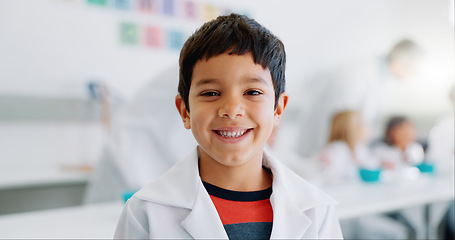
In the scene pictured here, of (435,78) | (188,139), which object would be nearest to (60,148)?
(188,139)

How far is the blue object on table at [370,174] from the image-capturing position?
162cm

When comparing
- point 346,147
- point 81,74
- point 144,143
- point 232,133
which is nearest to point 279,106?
point 232,133

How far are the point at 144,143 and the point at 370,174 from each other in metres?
1.01

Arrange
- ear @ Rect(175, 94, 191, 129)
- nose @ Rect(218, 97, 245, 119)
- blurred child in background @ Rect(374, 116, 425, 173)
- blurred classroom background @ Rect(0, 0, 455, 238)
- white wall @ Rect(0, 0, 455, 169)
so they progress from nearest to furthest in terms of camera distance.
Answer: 1. nose @ Rect(218, 97, 245, 119)
2. ear @ Rect(175, 94, 191, 129)
3. blurred classroom background @ Rect(0, 0, 455, 238)
4. white wall @ Rect(0, 0, 455, 169)
5. blurred child in background @ Rect(374, 116, 425, 173)

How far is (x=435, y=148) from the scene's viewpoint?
2703 millimetres

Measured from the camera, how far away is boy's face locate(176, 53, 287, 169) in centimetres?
66

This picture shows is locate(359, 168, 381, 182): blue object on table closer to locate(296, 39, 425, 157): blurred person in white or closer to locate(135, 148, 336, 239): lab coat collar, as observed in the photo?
locate(135, 148, 336, 239): lab coat collar

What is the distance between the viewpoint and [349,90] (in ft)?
10.0

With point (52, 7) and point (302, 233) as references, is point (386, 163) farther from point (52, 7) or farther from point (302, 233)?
point (52, 7)

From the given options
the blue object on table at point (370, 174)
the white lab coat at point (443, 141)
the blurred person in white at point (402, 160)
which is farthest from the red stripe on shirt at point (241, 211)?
the white lab coat at point (443, 141)

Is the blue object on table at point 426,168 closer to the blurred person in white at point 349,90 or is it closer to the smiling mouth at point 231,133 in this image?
the blurred person in white at point 349,90

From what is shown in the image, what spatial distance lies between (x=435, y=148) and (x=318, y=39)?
157 centimetres

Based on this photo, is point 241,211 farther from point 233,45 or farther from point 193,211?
point 233,45

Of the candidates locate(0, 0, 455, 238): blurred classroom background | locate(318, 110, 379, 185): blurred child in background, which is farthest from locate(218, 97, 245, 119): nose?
locate(318, 110, 379, 185): blurred child in background
